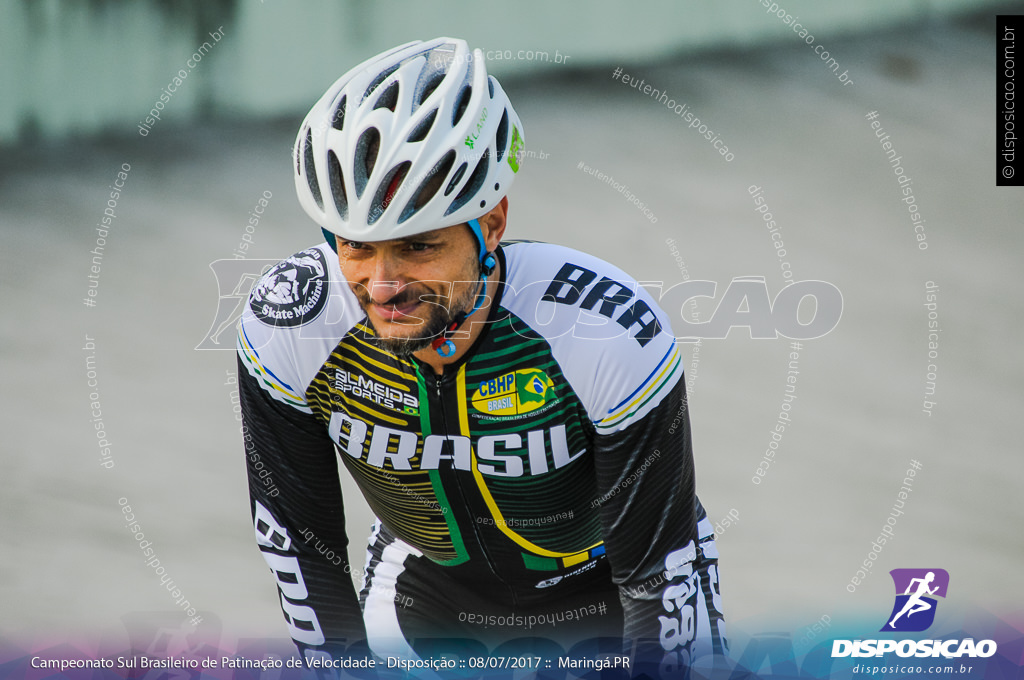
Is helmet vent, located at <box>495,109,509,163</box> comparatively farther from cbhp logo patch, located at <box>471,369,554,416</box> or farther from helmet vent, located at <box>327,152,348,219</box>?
cbhp logo patch, located at <box>471,369,554,416</box>

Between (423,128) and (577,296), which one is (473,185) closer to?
(423,128)

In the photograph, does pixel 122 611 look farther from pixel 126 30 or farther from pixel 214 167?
pixel 126 30

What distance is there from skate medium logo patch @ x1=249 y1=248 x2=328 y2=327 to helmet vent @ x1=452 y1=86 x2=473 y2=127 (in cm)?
48

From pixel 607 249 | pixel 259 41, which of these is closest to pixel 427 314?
pixel 607 249

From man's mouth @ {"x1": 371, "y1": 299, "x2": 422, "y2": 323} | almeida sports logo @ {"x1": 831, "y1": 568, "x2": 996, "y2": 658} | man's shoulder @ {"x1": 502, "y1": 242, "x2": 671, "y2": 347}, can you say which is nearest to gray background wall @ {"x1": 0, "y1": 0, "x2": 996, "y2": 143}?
almeida sports logo @ {"x1": 831, "y1": 568, "x2": 996, "y2": 658}

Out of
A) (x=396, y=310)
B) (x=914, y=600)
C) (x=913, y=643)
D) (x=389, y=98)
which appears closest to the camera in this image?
(x=396, y=310)

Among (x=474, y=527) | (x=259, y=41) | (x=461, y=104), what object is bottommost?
(x=474, y=527)

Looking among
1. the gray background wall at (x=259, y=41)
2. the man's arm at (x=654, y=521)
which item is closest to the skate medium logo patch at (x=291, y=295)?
the man's arm at (x=654, y=521)

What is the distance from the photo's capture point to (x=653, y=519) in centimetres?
262

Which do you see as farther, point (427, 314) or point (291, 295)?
point (291, 295)

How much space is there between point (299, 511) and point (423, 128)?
93cm

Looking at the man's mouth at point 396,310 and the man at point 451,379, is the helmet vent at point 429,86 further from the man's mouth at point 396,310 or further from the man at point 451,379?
the man's mouth at point 396,310

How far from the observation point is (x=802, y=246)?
618cm

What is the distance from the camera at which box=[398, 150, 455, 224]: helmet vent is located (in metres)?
2.38
